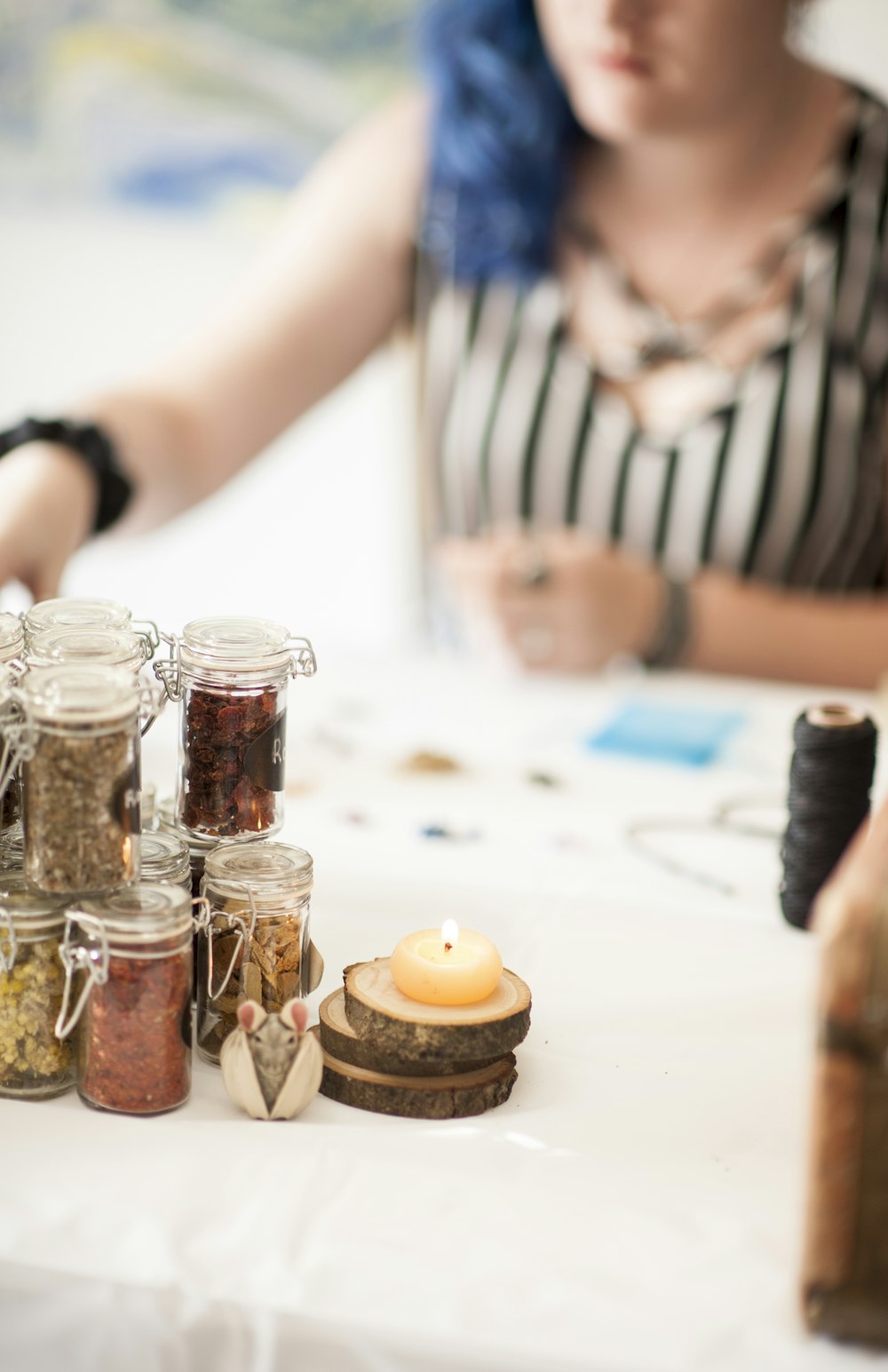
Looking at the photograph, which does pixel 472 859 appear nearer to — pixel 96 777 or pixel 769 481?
pixel 96 777

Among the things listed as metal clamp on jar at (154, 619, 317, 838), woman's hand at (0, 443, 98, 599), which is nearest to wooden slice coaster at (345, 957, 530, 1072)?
metal clamp on jar at (154, 619, 317, 838)

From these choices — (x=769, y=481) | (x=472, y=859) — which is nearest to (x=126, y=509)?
(x=472, y=859)

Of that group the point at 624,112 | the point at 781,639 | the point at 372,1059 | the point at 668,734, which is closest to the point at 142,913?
the point at 372,1059

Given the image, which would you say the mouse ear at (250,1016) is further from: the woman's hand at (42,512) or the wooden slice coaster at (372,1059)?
the woman's hand at (42,512)

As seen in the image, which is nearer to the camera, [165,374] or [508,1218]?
[508,1218]

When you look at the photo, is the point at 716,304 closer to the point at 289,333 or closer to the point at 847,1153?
the point at 289,333

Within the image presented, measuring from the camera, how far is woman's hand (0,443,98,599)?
0.92 metres

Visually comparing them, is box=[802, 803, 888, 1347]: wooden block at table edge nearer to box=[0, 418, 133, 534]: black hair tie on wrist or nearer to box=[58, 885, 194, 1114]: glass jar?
box=[58, 885, 194, 1114]: glass jar

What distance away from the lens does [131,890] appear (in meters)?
0.58

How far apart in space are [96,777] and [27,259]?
219cm

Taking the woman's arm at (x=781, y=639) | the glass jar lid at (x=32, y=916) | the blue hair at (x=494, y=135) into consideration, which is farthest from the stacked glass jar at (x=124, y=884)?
the blue hair at (x=494, y=135)

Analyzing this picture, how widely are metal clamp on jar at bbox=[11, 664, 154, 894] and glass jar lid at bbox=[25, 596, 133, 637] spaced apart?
0.10 m

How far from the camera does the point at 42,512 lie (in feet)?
3.17

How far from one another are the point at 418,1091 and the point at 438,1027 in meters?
0.03
